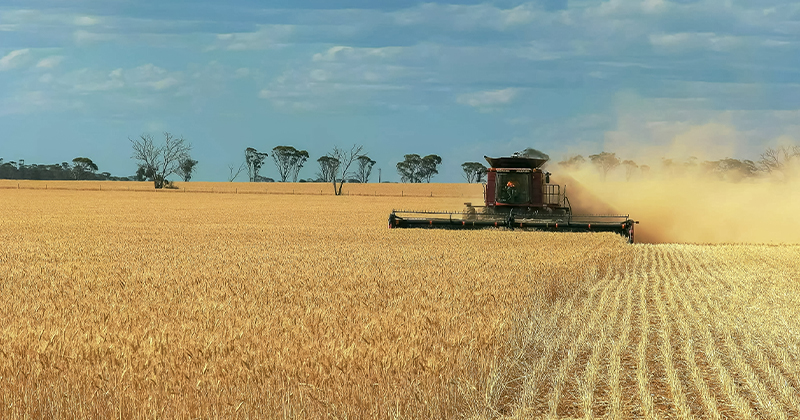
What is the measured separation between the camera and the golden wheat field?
17.4 ft

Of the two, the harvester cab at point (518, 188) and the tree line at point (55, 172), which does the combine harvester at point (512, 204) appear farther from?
→ the tree line at point (55, 172)

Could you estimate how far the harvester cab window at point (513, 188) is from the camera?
2567 cm

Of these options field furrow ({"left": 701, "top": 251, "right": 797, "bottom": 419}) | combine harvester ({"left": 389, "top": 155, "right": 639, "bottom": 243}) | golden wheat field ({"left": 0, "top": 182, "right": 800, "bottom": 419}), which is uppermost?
combine harvester ({"left": 389, "top": 155, "right": 639, "bottom": 243})

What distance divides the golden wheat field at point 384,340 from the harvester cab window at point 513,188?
11584 mm

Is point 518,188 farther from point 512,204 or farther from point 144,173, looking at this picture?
point 144,173

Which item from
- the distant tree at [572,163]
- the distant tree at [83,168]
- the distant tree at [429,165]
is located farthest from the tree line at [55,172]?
the distant tree at [572,163]

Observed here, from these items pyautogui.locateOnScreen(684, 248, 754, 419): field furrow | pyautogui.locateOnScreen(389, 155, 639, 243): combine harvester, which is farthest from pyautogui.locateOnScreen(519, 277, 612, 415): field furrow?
pyautogui.locateOnScreen(389, 155, 639, 243): combine harvester

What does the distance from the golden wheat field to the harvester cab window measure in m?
11.6

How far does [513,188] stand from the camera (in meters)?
25.8

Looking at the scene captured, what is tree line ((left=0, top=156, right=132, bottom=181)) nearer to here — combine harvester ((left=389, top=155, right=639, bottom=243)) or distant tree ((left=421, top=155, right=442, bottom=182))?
distant tree ((left=421, top=155, right=442, bottom=182))

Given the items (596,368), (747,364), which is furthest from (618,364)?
(747,364)

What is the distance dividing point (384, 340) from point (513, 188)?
781 inches

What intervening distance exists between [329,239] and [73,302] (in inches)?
497

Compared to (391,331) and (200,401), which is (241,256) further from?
(200,401)
